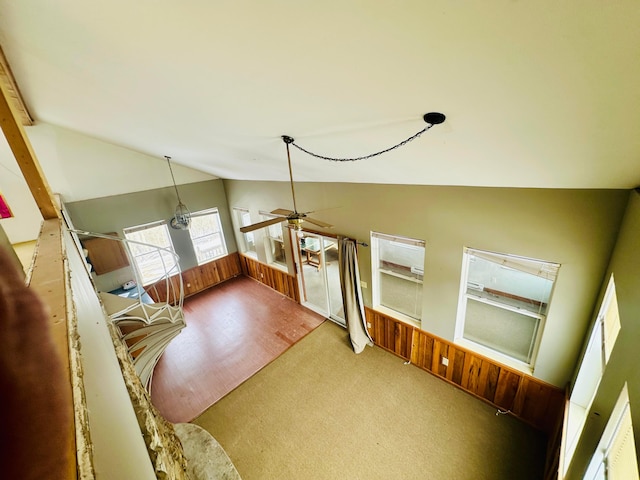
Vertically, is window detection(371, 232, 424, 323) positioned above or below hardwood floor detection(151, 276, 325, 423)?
above

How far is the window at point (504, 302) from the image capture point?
3.14 meters

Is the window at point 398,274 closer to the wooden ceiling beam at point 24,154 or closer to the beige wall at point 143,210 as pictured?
the wooden ceiling beam at point 24,154

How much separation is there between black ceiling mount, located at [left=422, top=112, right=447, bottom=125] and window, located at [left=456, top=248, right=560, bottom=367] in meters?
2.09

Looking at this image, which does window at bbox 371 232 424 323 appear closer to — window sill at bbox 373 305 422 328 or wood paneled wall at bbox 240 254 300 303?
window sill at bbox 373 305 422 328

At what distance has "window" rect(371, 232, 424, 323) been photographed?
429 cm

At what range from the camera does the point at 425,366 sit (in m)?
4.40

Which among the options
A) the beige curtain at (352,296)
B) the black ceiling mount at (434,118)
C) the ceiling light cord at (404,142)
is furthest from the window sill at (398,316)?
the black ceiling mount at (434,118)

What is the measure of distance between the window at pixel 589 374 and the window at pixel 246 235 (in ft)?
21.2

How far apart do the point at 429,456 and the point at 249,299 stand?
16.3 ft

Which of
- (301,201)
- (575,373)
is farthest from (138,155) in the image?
(575,373)

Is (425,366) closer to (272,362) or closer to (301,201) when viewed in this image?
(272,362)

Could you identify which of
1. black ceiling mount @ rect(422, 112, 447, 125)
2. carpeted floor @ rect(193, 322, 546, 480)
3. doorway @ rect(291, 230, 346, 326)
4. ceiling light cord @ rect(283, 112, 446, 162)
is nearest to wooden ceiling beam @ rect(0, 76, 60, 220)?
ceiling light cord @ rect(283, 112, 446, 162)

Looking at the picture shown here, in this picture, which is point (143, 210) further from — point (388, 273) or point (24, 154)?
point (388, 273)

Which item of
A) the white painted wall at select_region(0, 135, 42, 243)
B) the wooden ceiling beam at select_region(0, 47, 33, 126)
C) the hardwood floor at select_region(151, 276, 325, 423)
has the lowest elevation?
the hardwood floor at select_region(151, 276, 325, 423)
